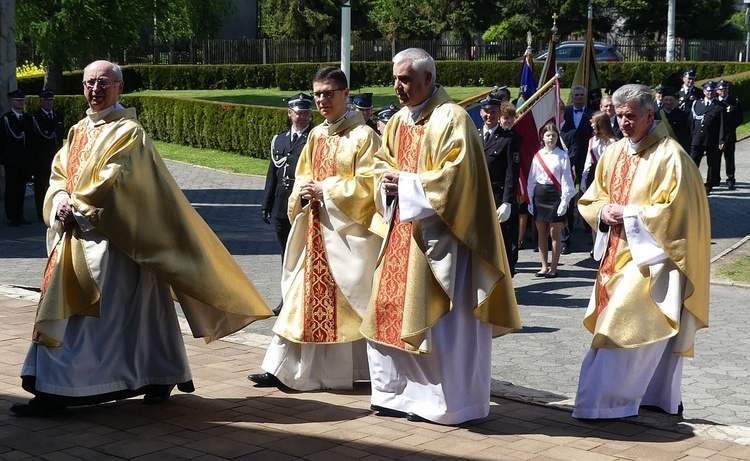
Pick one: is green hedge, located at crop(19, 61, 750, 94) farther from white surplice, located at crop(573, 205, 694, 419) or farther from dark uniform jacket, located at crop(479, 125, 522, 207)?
white surplice, located at crop(573, 205, 694, 419)

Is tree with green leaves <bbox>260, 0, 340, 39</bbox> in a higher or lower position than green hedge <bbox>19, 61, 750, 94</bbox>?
higher

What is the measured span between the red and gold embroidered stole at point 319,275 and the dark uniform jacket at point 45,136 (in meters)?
9.97

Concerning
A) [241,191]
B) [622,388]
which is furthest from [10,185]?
[622,388]

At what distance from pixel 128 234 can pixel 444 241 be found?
169cm

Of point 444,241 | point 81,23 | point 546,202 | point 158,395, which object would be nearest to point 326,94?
point 444,241

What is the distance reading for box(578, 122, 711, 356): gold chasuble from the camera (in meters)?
5.98

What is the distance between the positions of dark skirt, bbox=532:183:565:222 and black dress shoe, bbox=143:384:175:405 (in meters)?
6.35

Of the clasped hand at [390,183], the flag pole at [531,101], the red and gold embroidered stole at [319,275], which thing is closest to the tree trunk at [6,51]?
the flag pole at [531,101]

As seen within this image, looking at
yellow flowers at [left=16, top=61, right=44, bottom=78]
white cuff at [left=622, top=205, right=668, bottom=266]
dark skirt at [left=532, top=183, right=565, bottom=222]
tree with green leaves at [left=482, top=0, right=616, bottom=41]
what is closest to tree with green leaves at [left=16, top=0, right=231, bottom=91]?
yellow flowers at [left=16, top=61, right=44, bottom=78]

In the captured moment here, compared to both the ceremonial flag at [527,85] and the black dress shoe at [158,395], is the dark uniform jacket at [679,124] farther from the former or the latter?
the black dress shoe at [158,395]

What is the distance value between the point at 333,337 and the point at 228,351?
4.40 feet

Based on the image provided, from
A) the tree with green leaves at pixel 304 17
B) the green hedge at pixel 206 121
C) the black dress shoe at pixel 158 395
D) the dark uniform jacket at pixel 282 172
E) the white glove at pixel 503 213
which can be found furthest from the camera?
the tree with green leaves at pixel 304 17

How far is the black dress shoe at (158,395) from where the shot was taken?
21.4 feet

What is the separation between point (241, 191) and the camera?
788 inches
